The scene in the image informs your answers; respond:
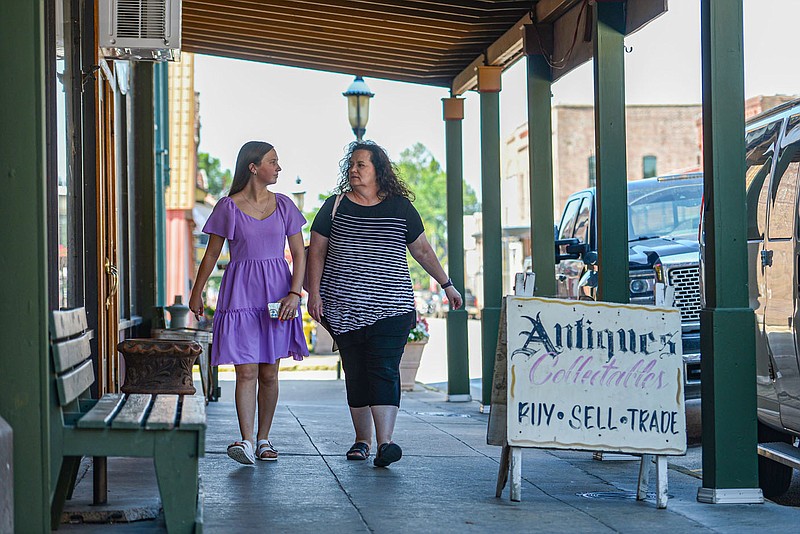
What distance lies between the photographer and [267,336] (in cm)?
702

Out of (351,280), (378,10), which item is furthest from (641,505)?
(378,10)

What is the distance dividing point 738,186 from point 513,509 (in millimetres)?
2001

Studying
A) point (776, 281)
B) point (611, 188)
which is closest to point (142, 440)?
point (776, 281)

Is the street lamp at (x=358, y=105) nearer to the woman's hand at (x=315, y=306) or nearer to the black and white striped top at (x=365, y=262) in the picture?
the black and white striped top at (x=365, y=262)

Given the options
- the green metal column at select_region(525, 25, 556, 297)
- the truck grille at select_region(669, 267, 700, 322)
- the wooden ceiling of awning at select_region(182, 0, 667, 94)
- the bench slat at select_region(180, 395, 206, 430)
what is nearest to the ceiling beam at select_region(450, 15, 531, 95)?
the wooden ceiling of awning at select_region(182, 0, 667, 94)

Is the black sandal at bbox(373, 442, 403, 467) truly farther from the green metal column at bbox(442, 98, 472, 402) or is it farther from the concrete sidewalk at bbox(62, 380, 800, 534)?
the green metal column at bbox(442, 98, 472, 402)

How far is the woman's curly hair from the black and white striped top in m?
0.06

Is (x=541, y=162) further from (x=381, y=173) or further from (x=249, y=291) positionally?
(x=249, y=291)

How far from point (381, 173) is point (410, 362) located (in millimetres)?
7155

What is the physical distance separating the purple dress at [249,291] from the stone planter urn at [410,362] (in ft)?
22.3

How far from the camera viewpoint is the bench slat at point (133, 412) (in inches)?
170

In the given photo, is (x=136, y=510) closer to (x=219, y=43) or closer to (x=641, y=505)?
(x=641, y=505)

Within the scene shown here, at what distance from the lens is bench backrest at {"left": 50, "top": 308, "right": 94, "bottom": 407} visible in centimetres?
442

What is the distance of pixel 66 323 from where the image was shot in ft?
15.4
